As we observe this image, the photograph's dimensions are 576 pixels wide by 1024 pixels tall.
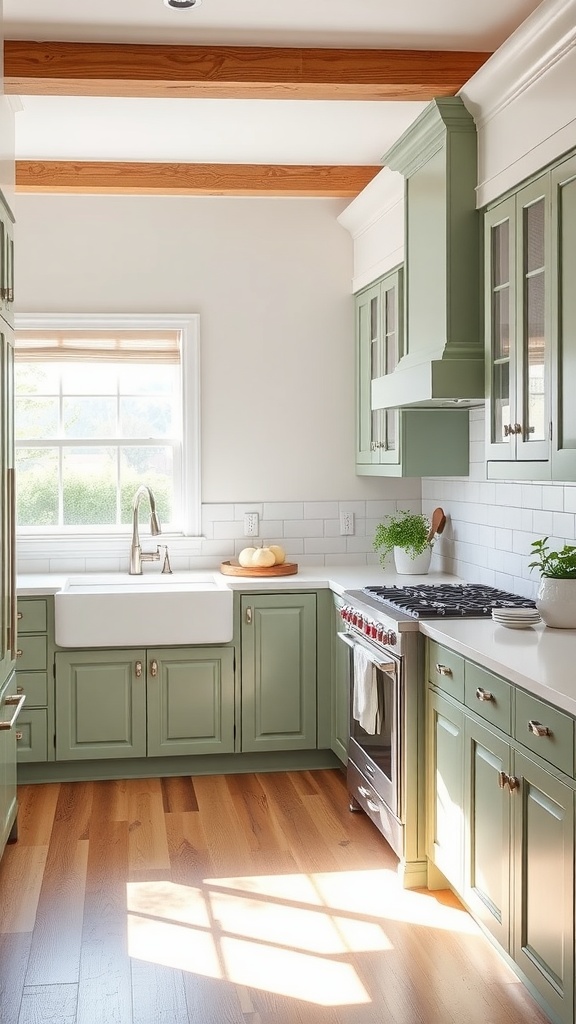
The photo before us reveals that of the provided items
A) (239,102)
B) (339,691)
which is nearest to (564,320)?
(239,102)

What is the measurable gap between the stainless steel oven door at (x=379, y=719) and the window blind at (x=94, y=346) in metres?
2.02

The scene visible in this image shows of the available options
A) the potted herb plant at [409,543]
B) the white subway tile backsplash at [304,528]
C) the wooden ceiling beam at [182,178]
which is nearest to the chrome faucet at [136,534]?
the white subway tile backsplash at [304,528]

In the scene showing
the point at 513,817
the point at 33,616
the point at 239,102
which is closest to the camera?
the point at 513,817

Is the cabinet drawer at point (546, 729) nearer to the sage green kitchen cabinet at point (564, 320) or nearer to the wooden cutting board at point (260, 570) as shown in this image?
the sage green kitchen cabinet at point (564, 320)

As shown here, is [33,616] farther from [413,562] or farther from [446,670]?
[446,670]

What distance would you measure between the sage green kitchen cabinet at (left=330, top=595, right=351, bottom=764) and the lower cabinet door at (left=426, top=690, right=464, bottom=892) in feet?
3.02

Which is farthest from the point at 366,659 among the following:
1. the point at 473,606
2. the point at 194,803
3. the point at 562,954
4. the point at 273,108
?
the point at 273,108

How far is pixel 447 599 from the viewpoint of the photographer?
385 cm

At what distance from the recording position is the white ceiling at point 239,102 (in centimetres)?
322

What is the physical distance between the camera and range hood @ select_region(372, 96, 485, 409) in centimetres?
356

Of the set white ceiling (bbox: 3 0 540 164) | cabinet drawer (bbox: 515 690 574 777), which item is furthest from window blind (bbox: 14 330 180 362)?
cabinet drawer (bbox: 515 690 574 777)

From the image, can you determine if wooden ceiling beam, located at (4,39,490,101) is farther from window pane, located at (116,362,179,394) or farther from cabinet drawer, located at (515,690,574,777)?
cabinet drawer, located at (515,690,574,777)

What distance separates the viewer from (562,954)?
2344mm

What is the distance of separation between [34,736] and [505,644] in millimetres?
2466
